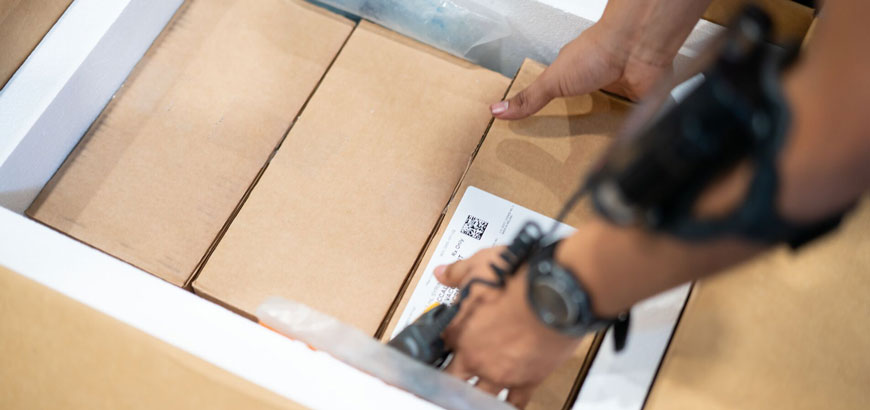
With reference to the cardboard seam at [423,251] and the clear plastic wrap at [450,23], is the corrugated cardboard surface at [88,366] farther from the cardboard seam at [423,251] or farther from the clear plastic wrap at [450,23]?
the clear plastic wrap at [450,23]

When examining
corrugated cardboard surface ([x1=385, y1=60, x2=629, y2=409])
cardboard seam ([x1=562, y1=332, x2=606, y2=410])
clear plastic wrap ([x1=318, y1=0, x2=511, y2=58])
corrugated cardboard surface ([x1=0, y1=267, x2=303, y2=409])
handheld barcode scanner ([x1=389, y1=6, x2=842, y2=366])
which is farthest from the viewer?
clear plastic wrap ([x1=318, y1=0, x2=511, y2=58])

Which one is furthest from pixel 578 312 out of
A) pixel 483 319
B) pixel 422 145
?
pixel 422 145

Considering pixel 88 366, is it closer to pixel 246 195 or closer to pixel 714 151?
pixel 246 195

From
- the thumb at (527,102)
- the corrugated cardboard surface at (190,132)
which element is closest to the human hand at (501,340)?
the thumb at (527,102)

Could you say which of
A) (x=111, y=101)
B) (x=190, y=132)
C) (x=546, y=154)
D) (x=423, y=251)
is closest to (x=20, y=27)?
(x=111, y=101)

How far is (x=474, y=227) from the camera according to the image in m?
0.75

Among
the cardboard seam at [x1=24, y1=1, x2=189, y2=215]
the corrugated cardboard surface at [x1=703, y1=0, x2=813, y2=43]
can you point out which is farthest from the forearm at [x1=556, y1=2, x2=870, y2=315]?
the cardboard seam at [x1=24, y1=1, x2=189, y2=215]

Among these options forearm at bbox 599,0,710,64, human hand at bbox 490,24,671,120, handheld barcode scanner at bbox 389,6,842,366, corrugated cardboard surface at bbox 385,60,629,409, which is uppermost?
forearm at bbox 599,0,710,64

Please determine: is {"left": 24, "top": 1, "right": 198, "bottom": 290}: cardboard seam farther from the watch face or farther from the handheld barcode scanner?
the handheld barcode scanner

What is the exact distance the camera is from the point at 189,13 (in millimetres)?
890

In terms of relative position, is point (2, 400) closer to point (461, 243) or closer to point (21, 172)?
point (21, 172)

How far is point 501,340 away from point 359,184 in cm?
32

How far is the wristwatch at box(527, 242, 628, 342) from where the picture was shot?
17.2 inches

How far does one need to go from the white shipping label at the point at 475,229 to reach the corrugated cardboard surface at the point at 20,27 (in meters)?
0.57
